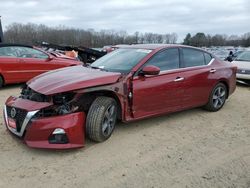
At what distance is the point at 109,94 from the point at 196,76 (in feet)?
6.74

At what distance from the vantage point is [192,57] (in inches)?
235

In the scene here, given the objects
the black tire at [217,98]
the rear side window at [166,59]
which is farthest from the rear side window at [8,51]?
the black tire at [217,98]

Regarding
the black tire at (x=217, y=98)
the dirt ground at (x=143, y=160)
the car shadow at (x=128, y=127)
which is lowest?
the dirt ground at (x=143, y=160)

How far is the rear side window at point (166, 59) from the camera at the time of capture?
5213 millimetres

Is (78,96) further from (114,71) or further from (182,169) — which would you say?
(182,169)

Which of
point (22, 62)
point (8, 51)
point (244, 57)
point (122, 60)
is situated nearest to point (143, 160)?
point (122, 60)

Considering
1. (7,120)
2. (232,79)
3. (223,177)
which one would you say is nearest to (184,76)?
(232,79)

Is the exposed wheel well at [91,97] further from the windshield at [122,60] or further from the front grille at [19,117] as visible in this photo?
the front grille at [19,117]

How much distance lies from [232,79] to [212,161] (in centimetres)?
335

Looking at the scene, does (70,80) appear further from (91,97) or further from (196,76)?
(196,76)

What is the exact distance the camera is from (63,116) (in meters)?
3.98

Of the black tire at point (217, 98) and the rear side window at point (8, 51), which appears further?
the rear side window at point (8, 51)

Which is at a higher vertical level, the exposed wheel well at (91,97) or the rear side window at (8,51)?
the rear side window at (8,51)

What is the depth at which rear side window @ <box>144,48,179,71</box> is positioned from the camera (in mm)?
5213
